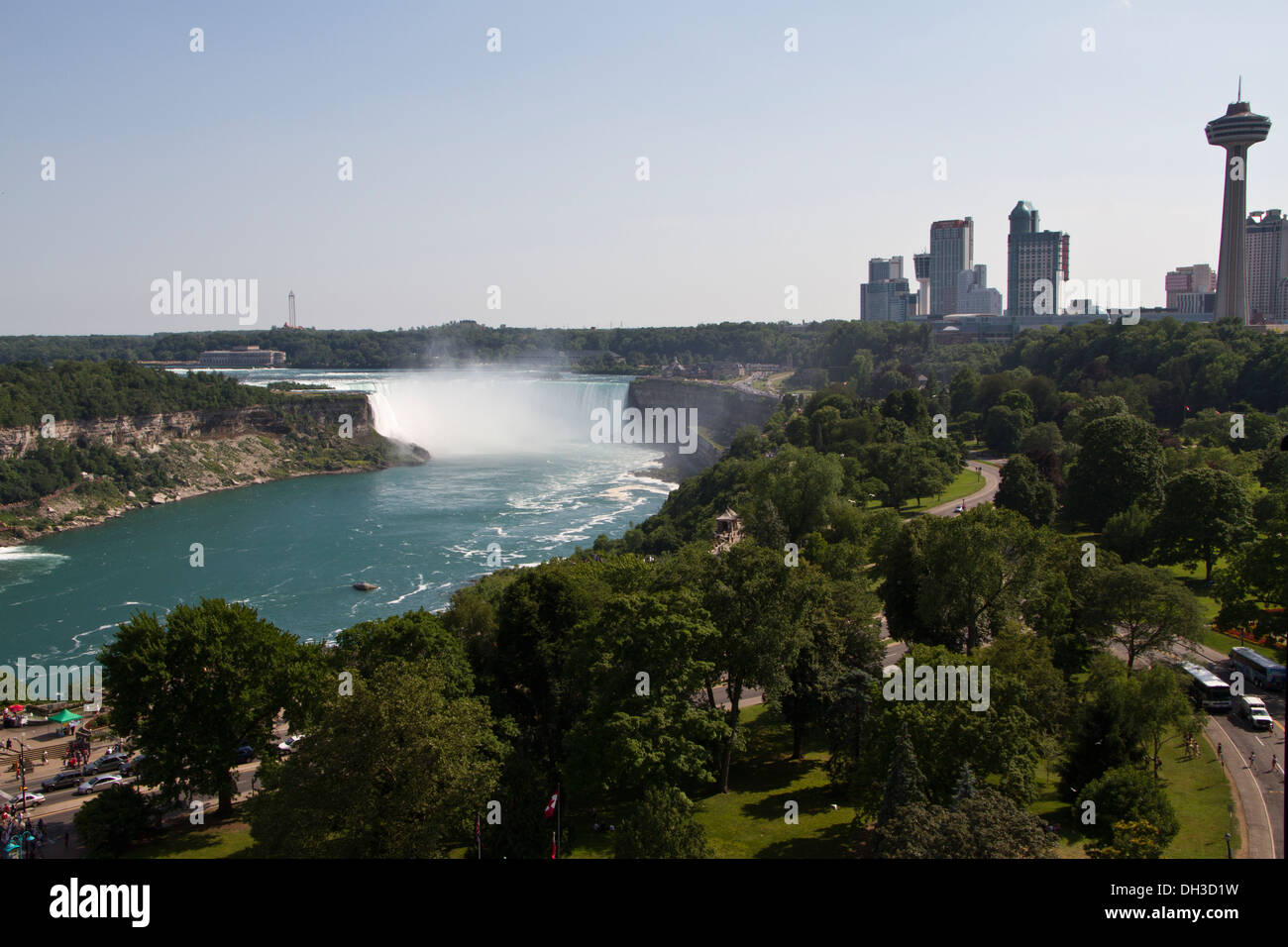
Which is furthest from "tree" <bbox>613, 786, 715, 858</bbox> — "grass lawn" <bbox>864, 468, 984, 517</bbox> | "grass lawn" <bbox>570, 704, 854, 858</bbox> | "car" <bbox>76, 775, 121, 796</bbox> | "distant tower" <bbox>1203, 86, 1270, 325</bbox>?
"distant tower" <bbox>1203, 86, 1270, 325</bbox>

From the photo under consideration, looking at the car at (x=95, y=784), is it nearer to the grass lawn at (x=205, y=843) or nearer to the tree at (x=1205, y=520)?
the grass lawn at (x=205, y=843)

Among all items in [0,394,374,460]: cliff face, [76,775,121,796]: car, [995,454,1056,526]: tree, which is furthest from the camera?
[0,394,374,460]: cliff face

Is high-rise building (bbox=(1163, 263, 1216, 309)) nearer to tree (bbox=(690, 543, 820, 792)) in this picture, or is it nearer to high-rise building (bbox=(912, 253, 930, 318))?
high-rise building (bbox=(912, 253, 930, 318))

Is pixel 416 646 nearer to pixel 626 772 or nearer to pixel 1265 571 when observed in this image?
pixel 626 772

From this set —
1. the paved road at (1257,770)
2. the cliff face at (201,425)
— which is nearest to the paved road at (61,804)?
the paved road at (1257,770)

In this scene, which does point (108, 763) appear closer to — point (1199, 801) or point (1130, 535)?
point (1199, 801)

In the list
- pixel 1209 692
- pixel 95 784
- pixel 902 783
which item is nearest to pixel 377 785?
pixel 902 783
